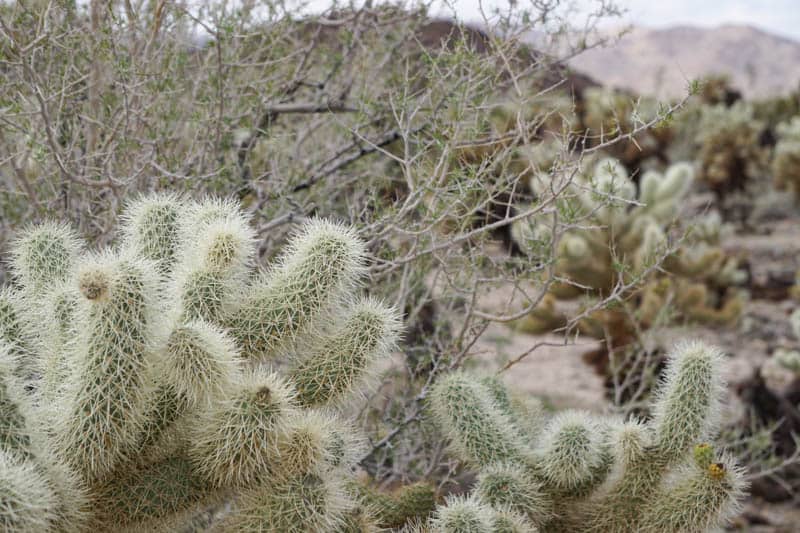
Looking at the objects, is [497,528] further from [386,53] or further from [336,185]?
[386,53]

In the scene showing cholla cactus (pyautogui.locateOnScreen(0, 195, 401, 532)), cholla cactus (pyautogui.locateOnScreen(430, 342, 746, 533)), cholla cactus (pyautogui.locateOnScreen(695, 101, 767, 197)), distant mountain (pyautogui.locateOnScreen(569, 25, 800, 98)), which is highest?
cholla cactus (pyautogui.locateOnScreen(0, 195, 401, 532))

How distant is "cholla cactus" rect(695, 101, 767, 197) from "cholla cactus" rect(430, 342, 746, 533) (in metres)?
9.55

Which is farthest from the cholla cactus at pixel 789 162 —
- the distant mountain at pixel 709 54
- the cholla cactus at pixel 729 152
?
the distant mountain at pixel 709 54

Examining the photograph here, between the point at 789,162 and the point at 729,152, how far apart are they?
879mm

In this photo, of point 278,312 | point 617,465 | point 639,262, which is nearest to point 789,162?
point 639,262

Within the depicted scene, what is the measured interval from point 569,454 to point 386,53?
2176 mm

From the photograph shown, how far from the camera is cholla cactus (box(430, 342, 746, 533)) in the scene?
85.4 inches

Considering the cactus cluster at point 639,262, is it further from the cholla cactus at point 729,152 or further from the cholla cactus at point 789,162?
the cholla cactus at point 729,152

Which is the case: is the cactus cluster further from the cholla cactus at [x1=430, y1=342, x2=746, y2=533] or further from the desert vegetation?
the cholla cactus at [x1=430, y1=342, x2=746, y2=533]

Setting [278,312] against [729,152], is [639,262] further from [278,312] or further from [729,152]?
[729,152]

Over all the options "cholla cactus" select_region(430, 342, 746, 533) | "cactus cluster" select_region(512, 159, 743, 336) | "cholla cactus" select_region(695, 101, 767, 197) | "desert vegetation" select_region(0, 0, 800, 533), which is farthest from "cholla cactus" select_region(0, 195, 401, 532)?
"cholla cactus" select_region(695, 101, 767, 197)

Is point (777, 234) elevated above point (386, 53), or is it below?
below

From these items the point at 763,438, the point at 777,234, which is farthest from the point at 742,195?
the point at 763,438

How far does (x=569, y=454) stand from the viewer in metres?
2.27
